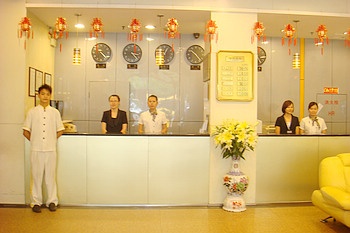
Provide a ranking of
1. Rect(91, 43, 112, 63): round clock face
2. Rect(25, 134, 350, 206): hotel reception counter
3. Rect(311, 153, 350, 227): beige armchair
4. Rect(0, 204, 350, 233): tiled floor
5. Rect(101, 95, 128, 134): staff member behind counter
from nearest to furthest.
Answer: Rect(311, 153, 350, 227): beige armchair < Rect(0, 204, 350, 233): tiled floor < Rect(25, 134, 350, 206): hotel reception counter < Rect(101, 95, 128, 134): staff member behind counter < Rect(91, 43, 112, 63): round clock face

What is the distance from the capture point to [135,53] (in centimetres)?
764

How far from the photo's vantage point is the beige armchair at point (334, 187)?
13.6 ft

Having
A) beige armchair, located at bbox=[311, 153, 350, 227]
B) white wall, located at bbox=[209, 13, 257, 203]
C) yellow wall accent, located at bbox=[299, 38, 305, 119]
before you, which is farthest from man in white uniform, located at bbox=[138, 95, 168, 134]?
yellow wall accent, located at bbox=[299, 38, 305, 119]

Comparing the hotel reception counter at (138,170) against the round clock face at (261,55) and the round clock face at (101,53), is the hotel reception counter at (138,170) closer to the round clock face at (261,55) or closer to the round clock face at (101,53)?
the round clock face at (101,53)

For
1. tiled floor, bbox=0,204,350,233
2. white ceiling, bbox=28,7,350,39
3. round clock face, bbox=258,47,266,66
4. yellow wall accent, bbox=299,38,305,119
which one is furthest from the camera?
yellow wall accent, bbox=299,38,305,119

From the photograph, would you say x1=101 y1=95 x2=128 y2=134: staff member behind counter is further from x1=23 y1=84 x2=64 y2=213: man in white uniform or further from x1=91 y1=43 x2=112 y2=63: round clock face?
x1=91 y1=43 x2=112 y2=63: round clock face

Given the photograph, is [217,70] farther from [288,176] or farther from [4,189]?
[4,189]

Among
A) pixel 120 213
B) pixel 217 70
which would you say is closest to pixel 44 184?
pixel 120 213

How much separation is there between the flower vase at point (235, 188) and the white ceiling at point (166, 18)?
229cm

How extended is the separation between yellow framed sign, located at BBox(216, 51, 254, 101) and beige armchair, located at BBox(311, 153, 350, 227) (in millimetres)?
1474

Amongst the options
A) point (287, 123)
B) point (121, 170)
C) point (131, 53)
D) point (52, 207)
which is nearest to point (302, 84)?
point (287, 123)

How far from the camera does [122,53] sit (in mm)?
7617

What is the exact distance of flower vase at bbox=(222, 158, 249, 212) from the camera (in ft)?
16.9

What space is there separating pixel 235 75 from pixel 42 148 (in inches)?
114
